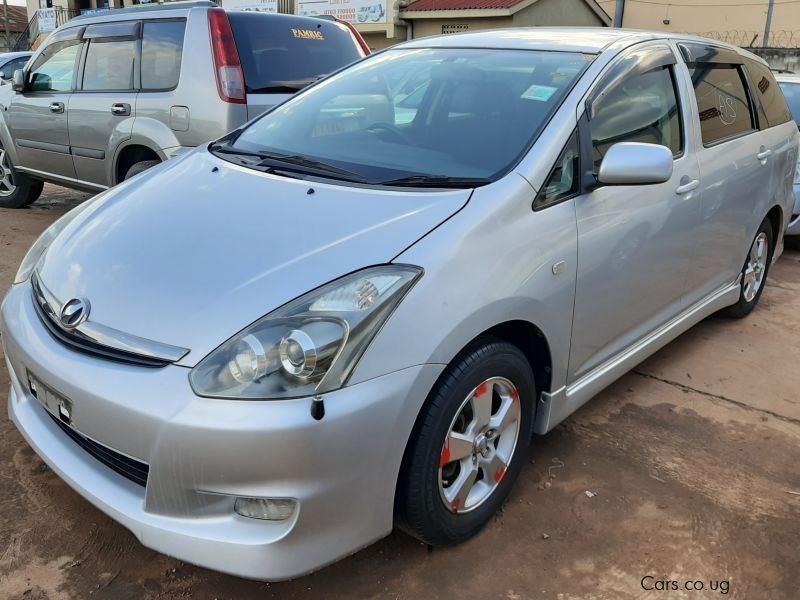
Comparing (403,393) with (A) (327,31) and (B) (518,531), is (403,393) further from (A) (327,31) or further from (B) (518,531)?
(A) (327,31)

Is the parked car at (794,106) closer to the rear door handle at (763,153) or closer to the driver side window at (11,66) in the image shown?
the rear door handle at (763,153)

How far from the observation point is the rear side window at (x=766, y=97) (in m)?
4.39

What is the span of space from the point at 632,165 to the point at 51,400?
2110 millimetres

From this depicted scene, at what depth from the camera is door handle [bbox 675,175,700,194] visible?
10.7 ft

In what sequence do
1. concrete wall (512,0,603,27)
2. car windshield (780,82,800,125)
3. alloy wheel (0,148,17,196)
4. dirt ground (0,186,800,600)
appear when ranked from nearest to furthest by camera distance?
dirt ground (0,186,800,600), car windshield (780,82,800,125), alloy wheel (0,148,17,196), concrete wall (512,0,603,27)

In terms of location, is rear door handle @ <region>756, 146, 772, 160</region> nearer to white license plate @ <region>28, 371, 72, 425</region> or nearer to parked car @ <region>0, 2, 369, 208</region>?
parked car @ <region>0, 2, 369, 208</region>

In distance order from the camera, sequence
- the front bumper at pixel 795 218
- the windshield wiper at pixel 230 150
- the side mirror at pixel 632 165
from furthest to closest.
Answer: the front bumper at pixel 795 218, the windshield wiper at pixel 230 150, the side mirror at pixel 632 165

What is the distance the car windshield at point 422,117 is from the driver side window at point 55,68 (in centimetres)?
353

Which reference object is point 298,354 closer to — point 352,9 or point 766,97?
point 766,97

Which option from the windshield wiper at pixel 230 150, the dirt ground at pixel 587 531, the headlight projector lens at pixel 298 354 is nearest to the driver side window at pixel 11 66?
the dirt ground at pixel 587 531

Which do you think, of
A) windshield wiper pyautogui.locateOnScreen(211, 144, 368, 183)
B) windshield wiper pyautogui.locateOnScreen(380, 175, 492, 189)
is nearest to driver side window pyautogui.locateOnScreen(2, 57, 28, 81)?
windshield wiper pyautogui.locateOnScreen(211, 144, 368, 183)

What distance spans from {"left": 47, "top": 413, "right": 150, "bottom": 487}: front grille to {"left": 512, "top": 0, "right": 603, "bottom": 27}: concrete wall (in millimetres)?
17332

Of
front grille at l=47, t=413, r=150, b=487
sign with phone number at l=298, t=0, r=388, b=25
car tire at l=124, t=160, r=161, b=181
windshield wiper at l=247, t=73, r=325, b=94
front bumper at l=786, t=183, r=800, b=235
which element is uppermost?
sign with phone number at l=298, t=0, r=388, b=25

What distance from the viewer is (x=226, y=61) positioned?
4.93m
